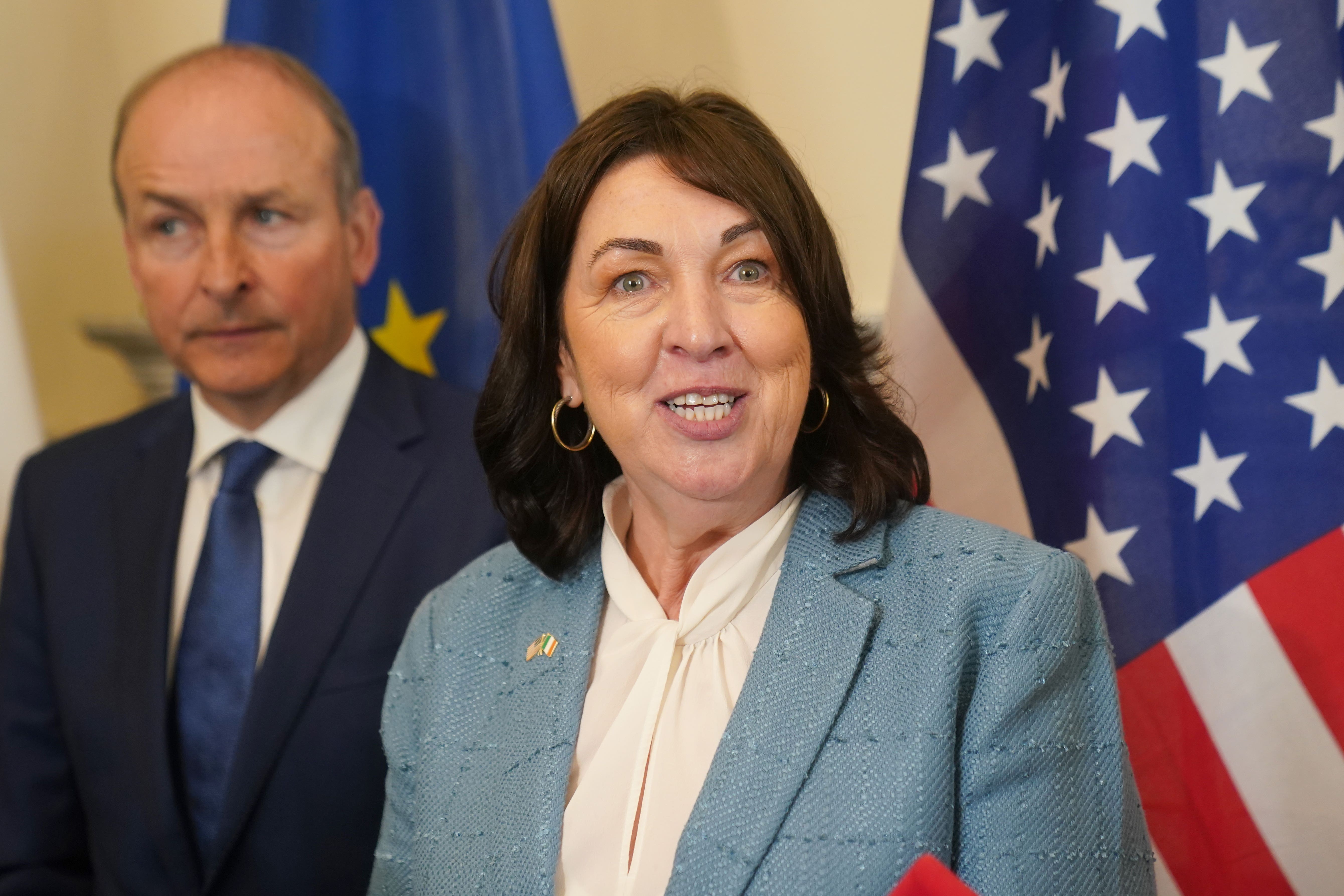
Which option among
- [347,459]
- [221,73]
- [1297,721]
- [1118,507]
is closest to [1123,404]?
[1118,507]

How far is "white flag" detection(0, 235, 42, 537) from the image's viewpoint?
2336 millimetres

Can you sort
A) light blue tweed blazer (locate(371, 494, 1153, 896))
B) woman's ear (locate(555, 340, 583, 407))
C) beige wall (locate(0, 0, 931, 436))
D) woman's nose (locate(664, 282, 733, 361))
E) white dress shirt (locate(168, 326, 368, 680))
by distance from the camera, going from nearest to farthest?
1. light blue tweed blazer (locate(371, 494, 1153, 896))
2. woman's nose (locate(664, 282, 733, 361))
3. woman's ear (locate(555, 340, 583, 407))
4. white dress shirt (locate(168, 326, 368, 680))
5. beige wall (locate(0, 0, 931, 436))

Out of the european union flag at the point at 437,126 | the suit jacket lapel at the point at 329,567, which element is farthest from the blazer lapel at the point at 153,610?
the european union flag at the point at 437,126

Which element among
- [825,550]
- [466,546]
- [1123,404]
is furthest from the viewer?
[466,546]

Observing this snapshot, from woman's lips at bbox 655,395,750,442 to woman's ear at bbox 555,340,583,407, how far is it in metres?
0.22

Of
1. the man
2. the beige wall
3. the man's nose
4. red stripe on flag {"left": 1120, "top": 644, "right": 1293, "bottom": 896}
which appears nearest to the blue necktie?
the man

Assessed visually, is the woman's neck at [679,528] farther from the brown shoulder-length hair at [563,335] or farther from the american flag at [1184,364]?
the american flag at [1184,364]

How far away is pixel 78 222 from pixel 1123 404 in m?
2.53

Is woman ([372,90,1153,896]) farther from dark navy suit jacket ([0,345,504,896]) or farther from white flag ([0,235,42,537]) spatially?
white flag ([0,235,42,537])

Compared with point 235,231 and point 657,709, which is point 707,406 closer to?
point 657,709

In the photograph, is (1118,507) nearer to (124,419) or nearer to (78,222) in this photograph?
(124,419)

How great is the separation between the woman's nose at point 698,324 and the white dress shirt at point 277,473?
3.09 feet

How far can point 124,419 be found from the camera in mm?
2387

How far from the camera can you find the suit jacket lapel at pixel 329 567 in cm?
197
